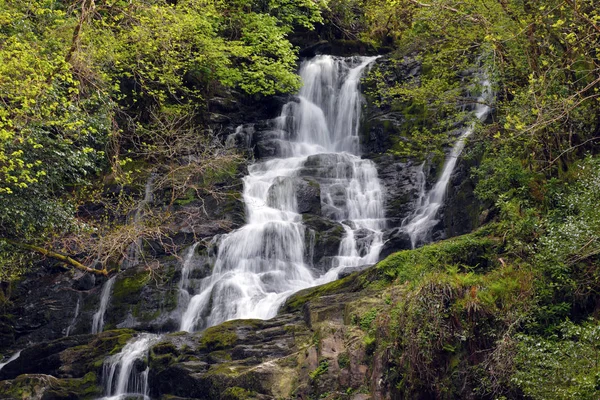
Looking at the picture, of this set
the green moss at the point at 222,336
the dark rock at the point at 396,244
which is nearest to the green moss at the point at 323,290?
the green moss at the point at 222,336

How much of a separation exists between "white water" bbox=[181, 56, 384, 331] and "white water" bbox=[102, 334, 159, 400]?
7.61 ft

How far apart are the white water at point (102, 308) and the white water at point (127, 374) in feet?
12.3

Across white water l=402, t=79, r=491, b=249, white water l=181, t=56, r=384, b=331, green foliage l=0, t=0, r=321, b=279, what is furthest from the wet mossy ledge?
white water l=402, t=79, r=491, b=249

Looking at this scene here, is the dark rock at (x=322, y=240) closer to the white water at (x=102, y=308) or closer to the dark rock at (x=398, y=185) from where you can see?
the dark rock at (x=398, y=185)

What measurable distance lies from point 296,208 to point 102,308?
249 inches

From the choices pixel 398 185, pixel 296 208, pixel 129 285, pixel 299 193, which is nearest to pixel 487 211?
pixel 398 185

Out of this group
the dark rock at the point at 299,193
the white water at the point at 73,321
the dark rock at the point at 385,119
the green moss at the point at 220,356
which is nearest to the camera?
the green moss at the point at 220,356

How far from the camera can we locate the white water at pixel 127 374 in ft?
43.8

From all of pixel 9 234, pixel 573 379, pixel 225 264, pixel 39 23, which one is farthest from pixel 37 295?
pixel 573 379

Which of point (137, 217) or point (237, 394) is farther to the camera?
point (137, 217)

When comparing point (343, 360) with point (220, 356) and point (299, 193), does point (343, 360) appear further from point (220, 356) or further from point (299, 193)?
point (299, 193)

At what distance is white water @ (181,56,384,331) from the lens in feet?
53.8

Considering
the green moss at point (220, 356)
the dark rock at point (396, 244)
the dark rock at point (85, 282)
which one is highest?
the dark rock at point (396, 244)

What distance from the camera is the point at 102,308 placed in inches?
703
